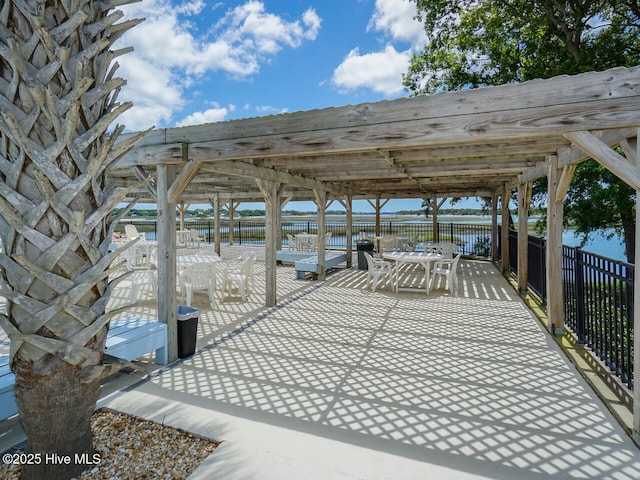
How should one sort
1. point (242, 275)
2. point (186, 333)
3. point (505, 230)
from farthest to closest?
point (505, 230) → point (242, 275) → point (186, 333)

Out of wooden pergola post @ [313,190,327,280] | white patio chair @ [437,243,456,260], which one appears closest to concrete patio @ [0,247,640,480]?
wooden pergola post @ [313,190,327,280]

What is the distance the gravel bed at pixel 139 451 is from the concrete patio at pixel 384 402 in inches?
4.2

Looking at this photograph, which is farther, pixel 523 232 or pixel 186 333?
pixel 523 232

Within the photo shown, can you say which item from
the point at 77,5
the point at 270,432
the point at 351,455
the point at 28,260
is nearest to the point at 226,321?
the point at 270,432

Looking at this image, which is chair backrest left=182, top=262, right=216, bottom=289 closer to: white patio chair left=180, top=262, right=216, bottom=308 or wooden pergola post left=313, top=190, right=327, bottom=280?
white patio chair left=180, top=262, right=216, bottom=308

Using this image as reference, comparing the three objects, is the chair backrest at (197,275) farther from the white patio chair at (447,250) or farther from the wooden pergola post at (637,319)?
the white patio chair at (447,250)

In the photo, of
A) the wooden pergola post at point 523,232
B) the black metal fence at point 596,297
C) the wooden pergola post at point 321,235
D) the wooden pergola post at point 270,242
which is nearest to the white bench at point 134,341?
the wooden pergola post at point 270,242

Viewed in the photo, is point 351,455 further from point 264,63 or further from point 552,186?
point 264,63

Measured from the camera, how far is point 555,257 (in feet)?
14.4

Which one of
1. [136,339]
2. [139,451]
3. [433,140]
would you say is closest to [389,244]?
[433,140]

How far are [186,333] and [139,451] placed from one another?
1660 millimetres

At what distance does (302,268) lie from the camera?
8.38 meters

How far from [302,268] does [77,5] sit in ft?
23.1

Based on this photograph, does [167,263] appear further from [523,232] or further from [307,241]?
[307,241]
